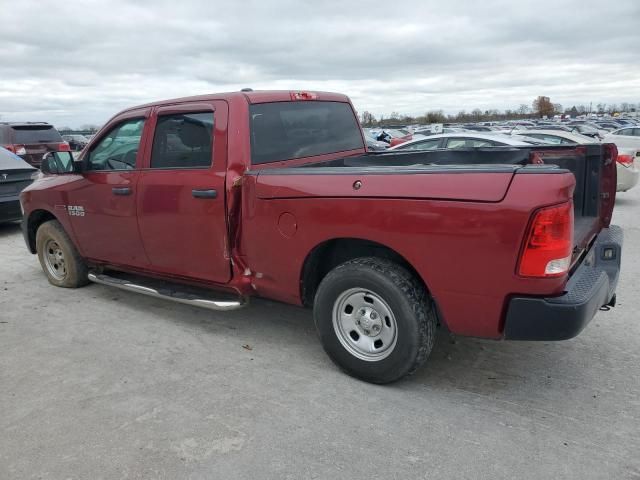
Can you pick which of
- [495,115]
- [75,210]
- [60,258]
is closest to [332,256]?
[75,210]

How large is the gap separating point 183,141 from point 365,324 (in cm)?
206

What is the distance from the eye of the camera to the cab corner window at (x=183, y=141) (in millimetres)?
4031

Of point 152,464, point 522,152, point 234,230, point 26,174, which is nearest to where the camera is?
point 152,464

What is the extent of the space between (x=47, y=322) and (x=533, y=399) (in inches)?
156

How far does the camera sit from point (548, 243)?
2676 millimetres

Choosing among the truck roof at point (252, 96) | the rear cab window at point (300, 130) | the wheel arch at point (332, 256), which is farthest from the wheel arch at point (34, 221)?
the wheel arch at point (332, 256)

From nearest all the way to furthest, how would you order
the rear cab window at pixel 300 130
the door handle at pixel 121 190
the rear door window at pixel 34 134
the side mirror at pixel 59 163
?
the rear cab window at pixel 300 130
the door handle at pixel 121 190
the side mirror at pixel 59 163
the rear door window at pixel 34 134

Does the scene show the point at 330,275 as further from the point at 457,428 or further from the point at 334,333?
the point at 457,428

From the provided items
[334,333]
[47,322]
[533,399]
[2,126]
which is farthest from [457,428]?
[2,126]

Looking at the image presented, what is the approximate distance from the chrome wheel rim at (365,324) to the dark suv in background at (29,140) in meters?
12.4

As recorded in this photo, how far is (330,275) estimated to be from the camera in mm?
3426

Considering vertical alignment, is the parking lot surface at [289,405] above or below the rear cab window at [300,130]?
below

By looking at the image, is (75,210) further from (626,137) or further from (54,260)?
(626,137)

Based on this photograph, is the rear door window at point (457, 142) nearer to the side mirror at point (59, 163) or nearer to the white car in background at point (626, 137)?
the side mirror at point (59, 163)
